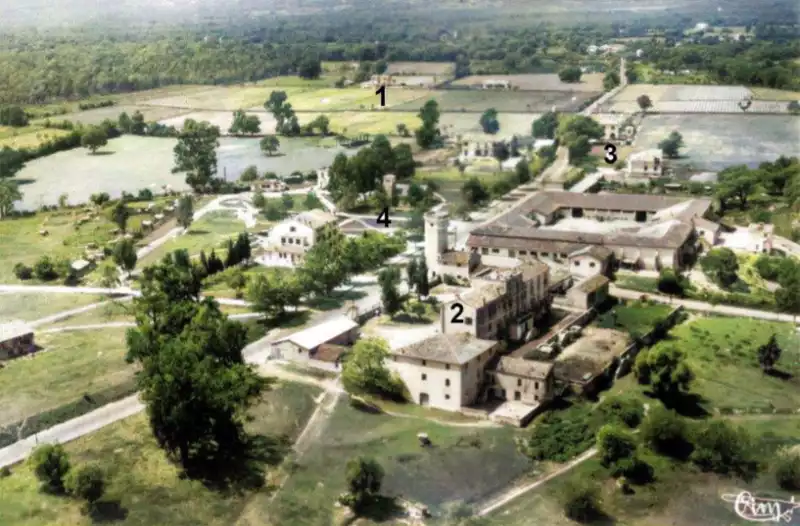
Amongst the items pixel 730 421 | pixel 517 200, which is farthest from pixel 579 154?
pixel 730 421

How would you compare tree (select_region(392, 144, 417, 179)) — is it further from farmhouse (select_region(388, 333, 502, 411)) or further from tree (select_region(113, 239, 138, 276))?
farmhouse (select_region(388, 333, 502, 411))

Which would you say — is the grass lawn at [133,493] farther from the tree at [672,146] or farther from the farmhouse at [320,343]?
the tree at [672,146]

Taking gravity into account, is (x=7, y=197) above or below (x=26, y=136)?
below

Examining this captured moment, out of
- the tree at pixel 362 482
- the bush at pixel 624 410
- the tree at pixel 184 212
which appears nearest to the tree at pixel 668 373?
the bush at pixel 624 410

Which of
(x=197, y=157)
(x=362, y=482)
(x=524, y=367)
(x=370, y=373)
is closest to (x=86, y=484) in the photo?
(x=362, y=482)

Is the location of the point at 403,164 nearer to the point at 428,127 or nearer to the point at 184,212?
the point at 428,127

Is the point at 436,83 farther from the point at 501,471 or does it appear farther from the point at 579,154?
the point at 501,471
